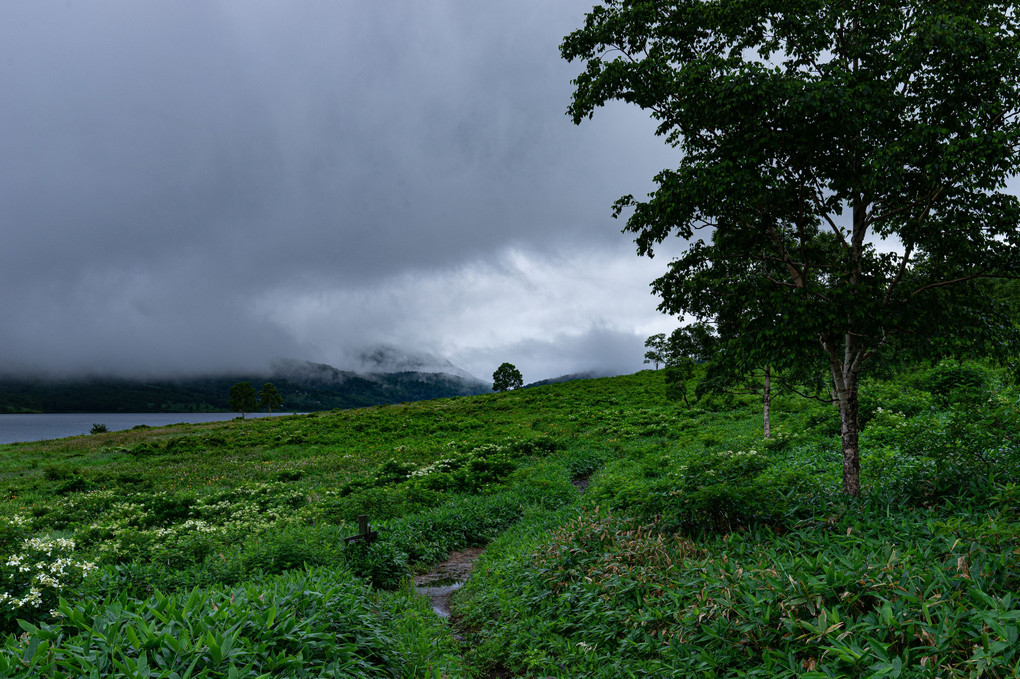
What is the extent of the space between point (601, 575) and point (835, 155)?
9046 millimetres

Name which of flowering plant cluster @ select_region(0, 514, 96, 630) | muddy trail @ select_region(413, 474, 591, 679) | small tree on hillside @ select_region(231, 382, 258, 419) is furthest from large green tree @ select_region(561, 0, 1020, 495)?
small tree on hillside @ select_region(231, 382, 258, 419)

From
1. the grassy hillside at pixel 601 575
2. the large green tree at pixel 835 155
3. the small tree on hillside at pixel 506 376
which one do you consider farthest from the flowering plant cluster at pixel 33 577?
the small tree on hillside at pixel 506 376

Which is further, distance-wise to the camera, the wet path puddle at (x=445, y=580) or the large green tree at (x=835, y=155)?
the wet path puddle at (x=445, y=580)

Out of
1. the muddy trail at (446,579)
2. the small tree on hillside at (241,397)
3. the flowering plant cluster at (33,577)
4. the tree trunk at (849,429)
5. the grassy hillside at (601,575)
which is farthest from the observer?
the small tree on hillside at (241,397)

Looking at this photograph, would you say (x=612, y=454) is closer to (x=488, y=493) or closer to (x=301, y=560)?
(x=488, y=493)

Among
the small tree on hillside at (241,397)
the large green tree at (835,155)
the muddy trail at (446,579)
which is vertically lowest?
the muddy trail at (446,579)

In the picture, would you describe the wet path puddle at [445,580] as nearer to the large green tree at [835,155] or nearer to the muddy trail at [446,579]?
the muddy trail at [446,579]

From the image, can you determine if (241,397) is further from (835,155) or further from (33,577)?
(835,155)

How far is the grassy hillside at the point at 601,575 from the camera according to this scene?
4.53 metres

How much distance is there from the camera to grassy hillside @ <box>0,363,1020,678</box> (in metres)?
4.53

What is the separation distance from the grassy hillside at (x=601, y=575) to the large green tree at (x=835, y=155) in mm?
2147

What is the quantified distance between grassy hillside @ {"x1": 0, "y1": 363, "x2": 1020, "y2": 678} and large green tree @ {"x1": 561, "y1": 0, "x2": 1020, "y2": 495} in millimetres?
2147

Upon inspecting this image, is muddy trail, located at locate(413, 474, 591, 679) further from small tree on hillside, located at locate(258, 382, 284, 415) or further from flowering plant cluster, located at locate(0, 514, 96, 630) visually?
small tree on hillside, located at locate(258, 382, 284, 415)

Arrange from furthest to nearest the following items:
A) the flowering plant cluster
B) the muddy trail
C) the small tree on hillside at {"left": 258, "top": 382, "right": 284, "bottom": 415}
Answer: the small tree on hillside at {"left": 258, "top": 382, "right": 284, "bottom": 415} → the muddy trail → the flowering plant cluster
